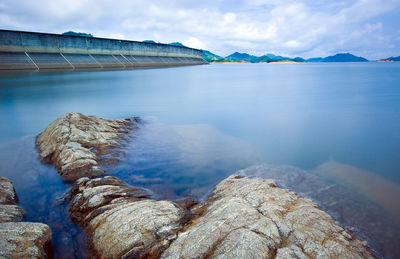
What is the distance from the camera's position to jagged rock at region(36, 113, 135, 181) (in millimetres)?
7098

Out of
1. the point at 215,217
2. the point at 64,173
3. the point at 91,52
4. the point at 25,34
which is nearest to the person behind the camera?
the point at 215,217

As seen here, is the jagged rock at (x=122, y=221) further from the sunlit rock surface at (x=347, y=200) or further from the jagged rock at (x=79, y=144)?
the sunlit rock surface at (x=347, y=200)

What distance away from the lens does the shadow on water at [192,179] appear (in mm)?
4836

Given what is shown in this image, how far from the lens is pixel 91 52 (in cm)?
5494

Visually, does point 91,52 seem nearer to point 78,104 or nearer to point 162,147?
point 78,104

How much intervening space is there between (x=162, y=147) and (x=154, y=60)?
6790cm

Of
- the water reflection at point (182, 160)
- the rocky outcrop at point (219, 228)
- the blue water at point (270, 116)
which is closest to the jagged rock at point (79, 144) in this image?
the water reflection at point (182, 160)

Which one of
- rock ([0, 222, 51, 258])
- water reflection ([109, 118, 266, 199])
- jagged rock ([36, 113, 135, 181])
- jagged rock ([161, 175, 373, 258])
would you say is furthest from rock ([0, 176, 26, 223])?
jagged rock ([161, 175, 373, 258])

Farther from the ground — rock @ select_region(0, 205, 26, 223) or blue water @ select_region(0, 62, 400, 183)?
blue water @ select_region(0, 62, 400, 183)

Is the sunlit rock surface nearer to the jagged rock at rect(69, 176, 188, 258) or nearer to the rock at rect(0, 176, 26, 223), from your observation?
the jagged rock at rect(69, 176, 188, 258)

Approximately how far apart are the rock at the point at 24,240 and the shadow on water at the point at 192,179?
0.41 m

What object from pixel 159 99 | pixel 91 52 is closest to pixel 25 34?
pixel 91 52

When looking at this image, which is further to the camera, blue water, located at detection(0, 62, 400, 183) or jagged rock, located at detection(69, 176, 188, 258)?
blue water, located at detection(0, 62, 400, 183)

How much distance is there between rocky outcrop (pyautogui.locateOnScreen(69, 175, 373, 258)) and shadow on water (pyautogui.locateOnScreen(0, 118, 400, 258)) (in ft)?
2.00
